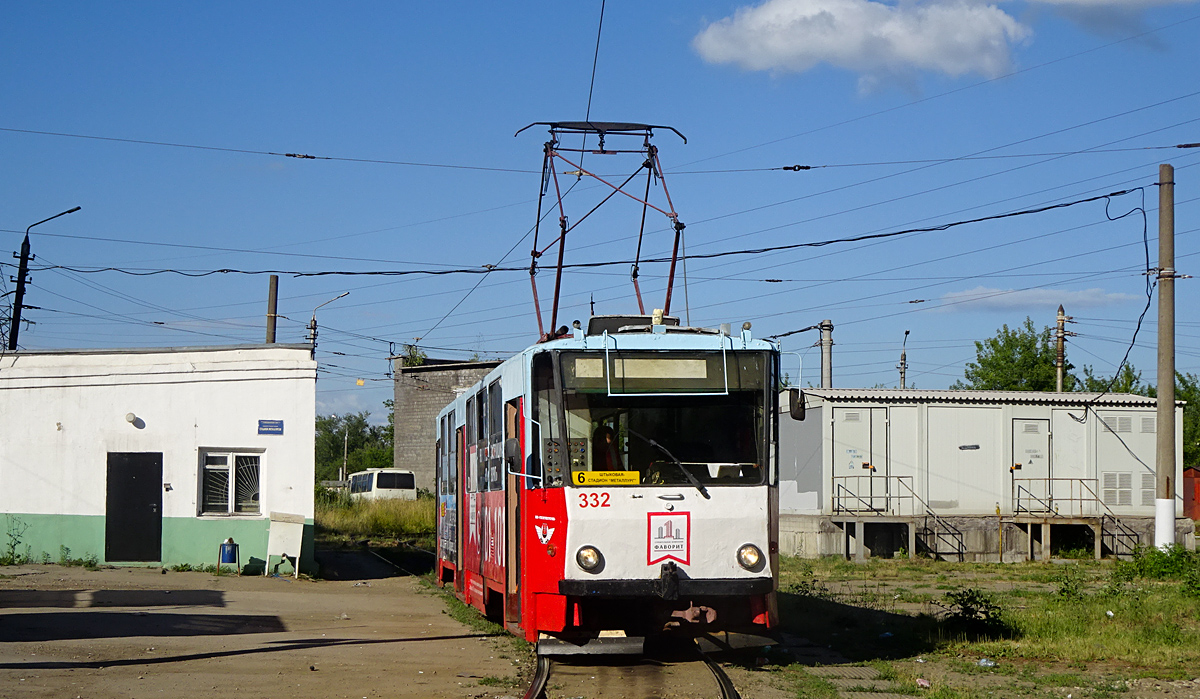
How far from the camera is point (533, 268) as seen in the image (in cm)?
1394

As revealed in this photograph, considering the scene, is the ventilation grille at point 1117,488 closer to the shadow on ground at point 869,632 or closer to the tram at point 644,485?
the shadow on ground at point 869,632

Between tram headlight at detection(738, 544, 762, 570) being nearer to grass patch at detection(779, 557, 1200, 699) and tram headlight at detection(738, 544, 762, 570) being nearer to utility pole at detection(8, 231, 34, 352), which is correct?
grass patch at detection(779, 557, 1200, 699)

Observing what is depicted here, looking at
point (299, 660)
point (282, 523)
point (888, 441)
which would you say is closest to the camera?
point (299, 660)

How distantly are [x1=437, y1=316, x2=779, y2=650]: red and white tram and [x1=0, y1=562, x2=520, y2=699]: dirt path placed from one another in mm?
1178

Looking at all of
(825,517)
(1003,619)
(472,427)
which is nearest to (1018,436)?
(825,517)

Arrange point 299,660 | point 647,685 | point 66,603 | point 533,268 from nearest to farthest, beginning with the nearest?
point 647,685 → point 299,660 → point 533,268 → point 66,603

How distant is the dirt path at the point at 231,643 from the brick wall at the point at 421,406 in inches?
1592

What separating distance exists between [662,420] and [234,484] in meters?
14.1

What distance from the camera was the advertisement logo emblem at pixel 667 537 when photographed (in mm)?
9977

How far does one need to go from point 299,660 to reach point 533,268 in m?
5.24

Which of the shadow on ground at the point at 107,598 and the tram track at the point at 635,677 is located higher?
the tram track at the point at 635,677

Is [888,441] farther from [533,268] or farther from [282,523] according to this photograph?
[533,268]

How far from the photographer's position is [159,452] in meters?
22.1

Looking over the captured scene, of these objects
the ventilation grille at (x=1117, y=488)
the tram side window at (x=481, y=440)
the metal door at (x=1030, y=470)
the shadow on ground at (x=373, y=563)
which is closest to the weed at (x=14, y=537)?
the shadow on ground at (x=373, y=563)
